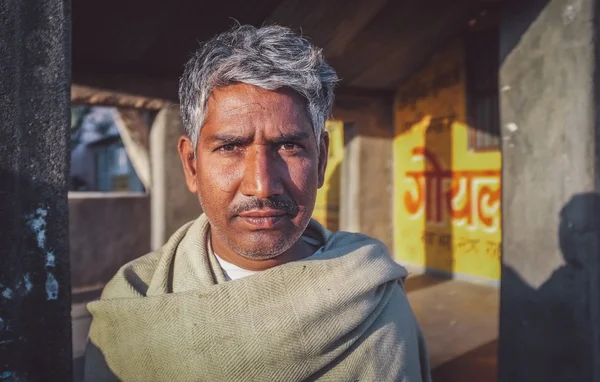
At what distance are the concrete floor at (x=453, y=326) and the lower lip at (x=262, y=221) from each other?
3.01 metres

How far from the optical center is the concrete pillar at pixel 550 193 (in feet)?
9.18

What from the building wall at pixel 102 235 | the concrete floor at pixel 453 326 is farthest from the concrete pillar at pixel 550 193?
the building wall at pixel 102 235

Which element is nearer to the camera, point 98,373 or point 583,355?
point 98,373

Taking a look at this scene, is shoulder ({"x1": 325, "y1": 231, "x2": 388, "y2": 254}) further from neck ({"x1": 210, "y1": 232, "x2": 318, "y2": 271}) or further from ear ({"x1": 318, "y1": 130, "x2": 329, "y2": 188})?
ear ({"x1": 318, "y1": 130, "x2": 329, "y2": 188})

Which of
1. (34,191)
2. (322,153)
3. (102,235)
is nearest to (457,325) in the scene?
(322,153)

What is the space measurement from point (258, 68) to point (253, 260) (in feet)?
1.87

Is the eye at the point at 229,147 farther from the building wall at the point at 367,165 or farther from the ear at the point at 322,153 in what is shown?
the building wall at the point at 367,165

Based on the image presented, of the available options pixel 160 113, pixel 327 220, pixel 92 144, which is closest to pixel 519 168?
pixel 160 113

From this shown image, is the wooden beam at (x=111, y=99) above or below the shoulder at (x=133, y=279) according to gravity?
above

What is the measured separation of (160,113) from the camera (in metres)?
5.93

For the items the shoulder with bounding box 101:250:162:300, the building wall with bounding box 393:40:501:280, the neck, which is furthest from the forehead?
the building wall with bounding box 393:40:501:280

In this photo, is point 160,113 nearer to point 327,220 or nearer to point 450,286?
point 450,286

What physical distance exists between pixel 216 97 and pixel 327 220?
30.1ft

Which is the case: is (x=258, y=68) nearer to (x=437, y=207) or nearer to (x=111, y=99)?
(x=111, y=99)
